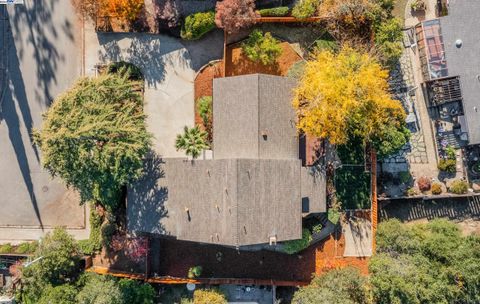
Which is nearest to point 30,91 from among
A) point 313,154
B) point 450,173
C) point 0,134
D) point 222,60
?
point 0,134

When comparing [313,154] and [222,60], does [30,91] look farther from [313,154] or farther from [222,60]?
[313,154]

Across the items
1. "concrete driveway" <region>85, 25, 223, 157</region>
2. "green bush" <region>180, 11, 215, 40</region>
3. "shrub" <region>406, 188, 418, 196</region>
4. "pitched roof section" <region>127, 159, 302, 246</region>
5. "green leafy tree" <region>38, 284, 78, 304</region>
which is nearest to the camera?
"pitched roof section" <region>127, 159, 302, 246</region>

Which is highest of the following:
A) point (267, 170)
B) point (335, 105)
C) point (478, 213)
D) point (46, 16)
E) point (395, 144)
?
point (46, 16)

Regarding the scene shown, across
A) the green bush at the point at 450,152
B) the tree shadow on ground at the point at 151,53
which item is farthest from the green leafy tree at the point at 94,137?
the green bush at the point at 450,152

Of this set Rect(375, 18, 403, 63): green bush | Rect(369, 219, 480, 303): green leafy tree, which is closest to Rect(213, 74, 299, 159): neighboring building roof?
Rect(375, 18, 403, 63): green bush

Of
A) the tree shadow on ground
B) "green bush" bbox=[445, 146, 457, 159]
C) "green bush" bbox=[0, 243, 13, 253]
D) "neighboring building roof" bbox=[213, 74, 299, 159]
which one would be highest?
the tree shadow on ground

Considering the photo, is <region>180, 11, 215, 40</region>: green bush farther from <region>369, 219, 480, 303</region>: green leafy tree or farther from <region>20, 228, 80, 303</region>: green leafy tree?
<region>369, 219, 480, 303</region>: green leafy tree
